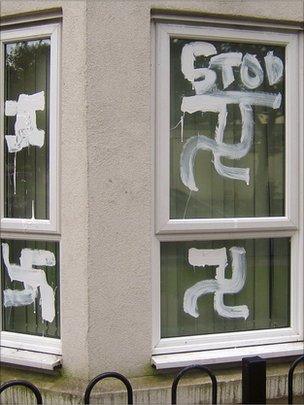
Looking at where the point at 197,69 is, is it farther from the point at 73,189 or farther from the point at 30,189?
the point at 30,189

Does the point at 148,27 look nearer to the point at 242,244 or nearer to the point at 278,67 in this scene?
the point at 278,67

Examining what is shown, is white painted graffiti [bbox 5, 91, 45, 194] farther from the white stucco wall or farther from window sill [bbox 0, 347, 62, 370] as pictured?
window sill [bbox 0, 347, 62, 370]

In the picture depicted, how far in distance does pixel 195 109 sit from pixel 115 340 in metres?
1.60

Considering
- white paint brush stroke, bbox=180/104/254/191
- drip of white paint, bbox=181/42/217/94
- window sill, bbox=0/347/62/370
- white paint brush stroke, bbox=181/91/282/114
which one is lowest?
window sill, bbox=0/347/62/370

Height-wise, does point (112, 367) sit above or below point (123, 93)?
below

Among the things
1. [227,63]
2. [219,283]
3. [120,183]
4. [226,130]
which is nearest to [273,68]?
[227,63]

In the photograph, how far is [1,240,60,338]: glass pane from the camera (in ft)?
12.2

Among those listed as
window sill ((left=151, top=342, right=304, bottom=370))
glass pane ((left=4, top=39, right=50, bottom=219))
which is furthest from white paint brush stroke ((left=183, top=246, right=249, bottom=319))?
glass pane ((left=4, top=39, right=50, bottom=219))

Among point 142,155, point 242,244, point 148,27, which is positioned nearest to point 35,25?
point 148,27

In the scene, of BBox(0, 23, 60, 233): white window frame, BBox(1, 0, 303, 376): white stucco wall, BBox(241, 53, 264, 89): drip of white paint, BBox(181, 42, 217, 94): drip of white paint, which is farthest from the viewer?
BBox(241, 53, 264, 89): drip of white paint

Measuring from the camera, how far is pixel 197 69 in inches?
147

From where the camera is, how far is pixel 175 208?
371 cm

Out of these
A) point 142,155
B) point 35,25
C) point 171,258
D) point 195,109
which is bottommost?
point 171,258

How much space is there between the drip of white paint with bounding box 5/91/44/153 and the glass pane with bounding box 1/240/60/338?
0.67 metres
